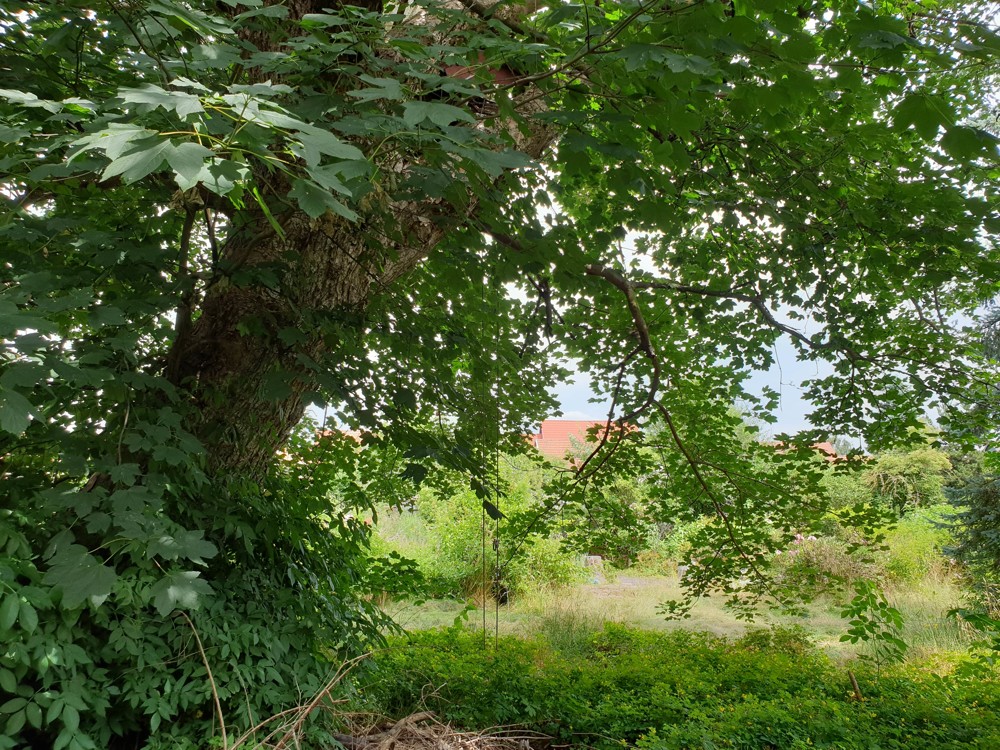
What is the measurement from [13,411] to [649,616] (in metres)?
7.41

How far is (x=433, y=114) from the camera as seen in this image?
1.06 meters

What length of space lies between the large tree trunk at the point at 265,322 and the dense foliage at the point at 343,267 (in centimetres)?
1

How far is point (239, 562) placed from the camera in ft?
7.67

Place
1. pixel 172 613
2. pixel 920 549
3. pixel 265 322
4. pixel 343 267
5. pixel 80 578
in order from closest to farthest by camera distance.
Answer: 1. pixel 80 578
2. pixel 172 613
3. pixel 265 322
4. pixel 343 267
5. pixel 920 549

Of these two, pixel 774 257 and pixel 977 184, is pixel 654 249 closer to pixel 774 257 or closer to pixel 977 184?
pixel 774 257

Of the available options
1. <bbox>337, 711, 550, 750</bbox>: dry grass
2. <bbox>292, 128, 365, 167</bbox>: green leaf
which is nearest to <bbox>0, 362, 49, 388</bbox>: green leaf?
<bbox>292, 128, 365, 167</bbox>: green leaf

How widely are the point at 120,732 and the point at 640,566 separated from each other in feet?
29.9

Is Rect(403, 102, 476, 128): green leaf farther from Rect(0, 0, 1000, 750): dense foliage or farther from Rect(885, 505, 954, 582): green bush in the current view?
Rect(885, 505, 954, 582): green bush

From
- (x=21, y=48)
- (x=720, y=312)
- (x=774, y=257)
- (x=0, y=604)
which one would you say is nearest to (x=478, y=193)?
(x=0, y=604)

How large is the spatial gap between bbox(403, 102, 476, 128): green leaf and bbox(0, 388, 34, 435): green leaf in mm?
799

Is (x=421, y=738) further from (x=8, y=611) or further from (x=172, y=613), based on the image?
(x=8, y=611)

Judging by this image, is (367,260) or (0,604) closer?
(0,604)

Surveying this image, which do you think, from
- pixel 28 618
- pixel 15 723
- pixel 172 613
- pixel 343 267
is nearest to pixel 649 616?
pixel 343 267

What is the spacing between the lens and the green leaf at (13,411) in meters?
1.04
